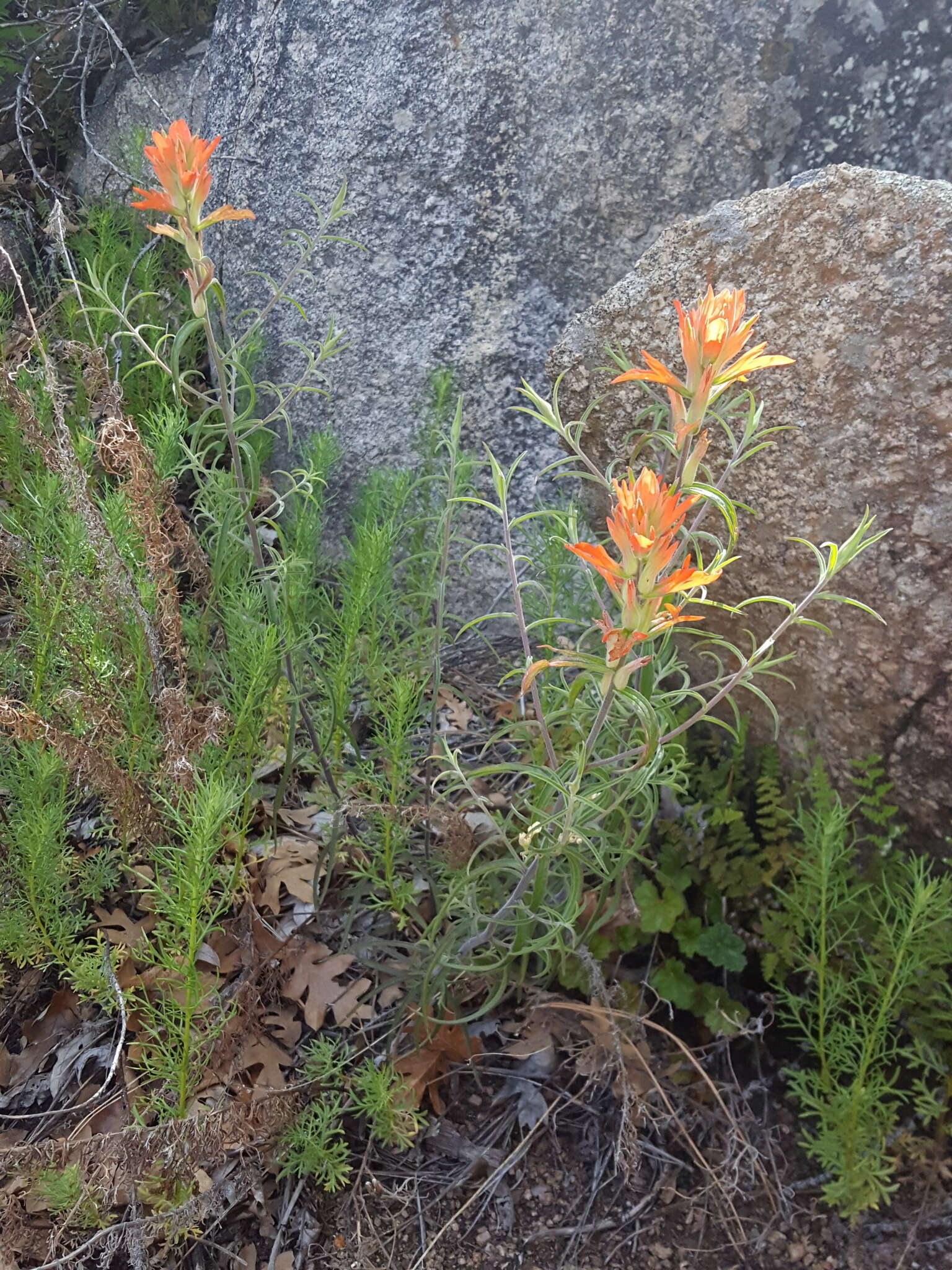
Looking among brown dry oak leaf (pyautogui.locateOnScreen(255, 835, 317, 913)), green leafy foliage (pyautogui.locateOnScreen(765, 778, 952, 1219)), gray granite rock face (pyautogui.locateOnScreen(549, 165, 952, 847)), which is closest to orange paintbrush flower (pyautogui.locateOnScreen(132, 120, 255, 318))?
gray granite rock face (pyautogui.locateOnScreen(549, 165, 952, 847))

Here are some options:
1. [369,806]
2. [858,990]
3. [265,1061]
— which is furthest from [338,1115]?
[858,990]

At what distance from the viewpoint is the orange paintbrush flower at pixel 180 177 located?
5.18ft

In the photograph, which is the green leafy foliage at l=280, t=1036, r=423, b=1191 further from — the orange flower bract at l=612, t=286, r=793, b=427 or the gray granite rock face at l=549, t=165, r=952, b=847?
the orange flower bract at l=612, t=286, r=793, b=427

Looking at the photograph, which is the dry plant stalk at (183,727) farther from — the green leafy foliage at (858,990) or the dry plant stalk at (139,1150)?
the green leafy foliage at (858,990)

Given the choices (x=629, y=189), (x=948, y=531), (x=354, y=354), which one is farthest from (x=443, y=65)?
(x=948, y=531)

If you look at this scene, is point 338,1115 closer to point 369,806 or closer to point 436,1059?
point 436,1059

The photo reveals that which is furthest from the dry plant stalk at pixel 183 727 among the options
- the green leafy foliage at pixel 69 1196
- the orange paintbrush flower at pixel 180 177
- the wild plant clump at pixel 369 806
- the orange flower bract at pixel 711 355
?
the orange flower bract at pixel 711 355

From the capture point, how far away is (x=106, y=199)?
391 centimetres

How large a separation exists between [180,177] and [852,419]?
145 cm

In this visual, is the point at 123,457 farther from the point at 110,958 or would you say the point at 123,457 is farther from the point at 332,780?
the point at 110,958

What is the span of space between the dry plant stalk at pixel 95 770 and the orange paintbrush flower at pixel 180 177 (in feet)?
3.28

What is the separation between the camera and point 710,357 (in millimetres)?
1330

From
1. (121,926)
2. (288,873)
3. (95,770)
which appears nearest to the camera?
(95,770)

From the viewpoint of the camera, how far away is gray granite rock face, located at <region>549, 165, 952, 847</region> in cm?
196
